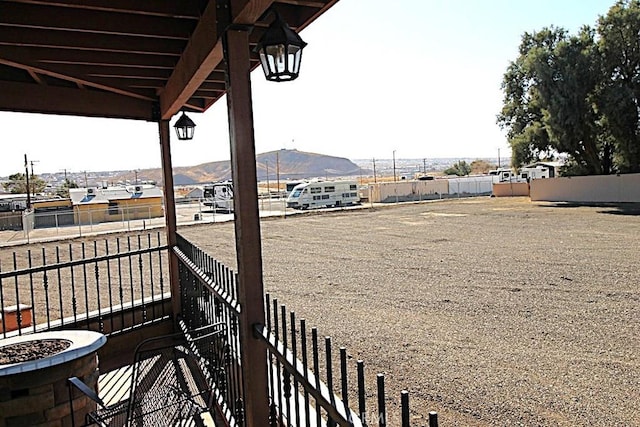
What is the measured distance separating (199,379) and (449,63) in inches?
1067

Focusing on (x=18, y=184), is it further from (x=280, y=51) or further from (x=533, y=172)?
(x=280, y=51)

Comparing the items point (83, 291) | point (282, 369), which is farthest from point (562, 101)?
point (282, 369)

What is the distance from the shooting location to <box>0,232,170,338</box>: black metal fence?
4637 millimetres

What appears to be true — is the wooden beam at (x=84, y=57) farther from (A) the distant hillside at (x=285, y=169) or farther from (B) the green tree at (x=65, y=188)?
(A) the distant hillside at (x=285, y=169)

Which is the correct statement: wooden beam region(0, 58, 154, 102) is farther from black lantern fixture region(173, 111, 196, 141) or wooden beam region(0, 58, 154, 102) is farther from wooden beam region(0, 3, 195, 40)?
wooden beam region(0, 3, 195, 40)

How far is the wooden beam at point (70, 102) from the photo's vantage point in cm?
430

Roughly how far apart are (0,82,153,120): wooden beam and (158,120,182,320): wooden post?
0.85 ft

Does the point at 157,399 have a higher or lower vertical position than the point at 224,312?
lower

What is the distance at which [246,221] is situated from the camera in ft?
7.93

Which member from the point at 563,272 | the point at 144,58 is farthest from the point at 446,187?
the point at 144,58

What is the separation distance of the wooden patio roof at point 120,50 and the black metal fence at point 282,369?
1.29m

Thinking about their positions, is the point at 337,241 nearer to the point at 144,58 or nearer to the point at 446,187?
the point at 144,58

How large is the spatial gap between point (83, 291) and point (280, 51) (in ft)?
29.0

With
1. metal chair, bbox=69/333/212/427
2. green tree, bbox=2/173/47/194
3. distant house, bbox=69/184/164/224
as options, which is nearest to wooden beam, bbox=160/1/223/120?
metal chair, bbox=69/333/212/427
